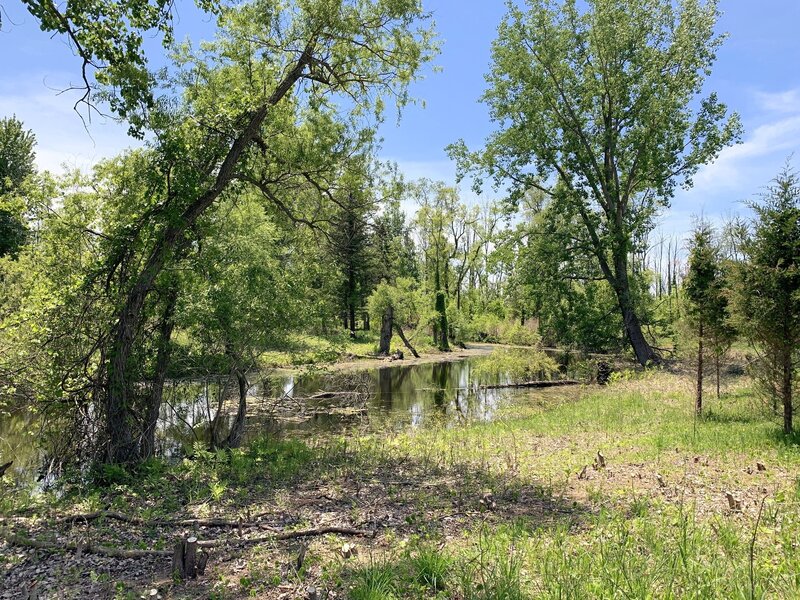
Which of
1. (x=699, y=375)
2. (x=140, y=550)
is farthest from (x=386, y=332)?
(x=140, y=550)

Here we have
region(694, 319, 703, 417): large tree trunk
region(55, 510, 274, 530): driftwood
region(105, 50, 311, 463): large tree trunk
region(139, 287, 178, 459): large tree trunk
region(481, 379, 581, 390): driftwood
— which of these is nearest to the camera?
region(55, 510, 274, 530): driftwood

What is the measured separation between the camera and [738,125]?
24.4 metres

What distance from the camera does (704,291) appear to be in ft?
40.3

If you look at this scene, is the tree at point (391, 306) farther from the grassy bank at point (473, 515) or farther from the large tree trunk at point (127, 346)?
the large tree trunk at point (127, 346)

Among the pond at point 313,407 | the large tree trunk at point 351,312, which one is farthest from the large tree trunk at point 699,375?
the large tree trunk at point 351,312

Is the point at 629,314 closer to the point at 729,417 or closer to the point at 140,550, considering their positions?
the point at 729,417

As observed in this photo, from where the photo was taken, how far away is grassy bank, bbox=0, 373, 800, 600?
433 centimetres

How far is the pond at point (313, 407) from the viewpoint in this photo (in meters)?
11.3

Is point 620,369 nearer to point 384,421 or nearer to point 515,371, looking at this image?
point 515,371

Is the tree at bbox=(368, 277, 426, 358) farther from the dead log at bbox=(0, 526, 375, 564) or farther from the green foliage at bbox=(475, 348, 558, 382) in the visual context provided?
the dead log at bbox=(0, 526, 375, 564)

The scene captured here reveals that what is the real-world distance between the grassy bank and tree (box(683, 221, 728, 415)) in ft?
6.41

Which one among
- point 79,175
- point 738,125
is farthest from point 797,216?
point 738,125

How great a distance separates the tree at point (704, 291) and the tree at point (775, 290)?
75.1 inches

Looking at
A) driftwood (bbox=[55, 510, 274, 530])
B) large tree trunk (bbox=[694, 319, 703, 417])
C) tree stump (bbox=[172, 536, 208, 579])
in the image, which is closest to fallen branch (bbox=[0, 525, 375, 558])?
driftwood (bbox=[55, 510, 274, 530])
